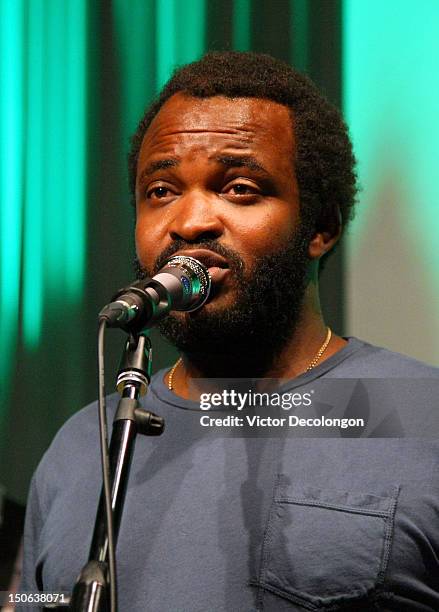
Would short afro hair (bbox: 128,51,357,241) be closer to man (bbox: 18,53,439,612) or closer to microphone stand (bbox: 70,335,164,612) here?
man (bbox: 18,53,439,612)

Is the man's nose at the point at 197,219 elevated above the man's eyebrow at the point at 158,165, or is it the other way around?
the man's eyebrow at the point at 158,165

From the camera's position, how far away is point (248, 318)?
164cm

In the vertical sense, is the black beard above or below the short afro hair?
below

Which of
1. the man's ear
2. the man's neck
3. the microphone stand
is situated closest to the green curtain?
the man's neck

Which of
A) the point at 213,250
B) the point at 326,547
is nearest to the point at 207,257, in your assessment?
the point at 213,250

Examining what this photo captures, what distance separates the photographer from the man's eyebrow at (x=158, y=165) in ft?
5.52

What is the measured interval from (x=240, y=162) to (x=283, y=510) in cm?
67

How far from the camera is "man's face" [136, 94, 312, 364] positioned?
1.58 meters

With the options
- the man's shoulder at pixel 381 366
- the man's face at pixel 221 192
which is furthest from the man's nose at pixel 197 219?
the man's shoulder at pixel 381 366

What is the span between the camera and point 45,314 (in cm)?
219

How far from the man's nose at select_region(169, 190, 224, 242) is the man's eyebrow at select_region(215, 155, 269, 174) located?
0.23 ft

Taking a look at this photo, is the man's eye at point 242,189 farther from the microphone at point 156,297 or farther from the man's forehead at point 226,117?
the microphone at point 156,297

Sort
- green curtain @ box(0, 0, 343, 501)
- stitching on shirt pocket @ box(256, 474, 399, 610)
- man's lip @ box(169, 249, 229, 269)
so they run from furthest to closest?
green curtain @ box(0, 0, 343, 501) < man's lip @ box(169, 249, 229, 269) < stitching on shirt pocket @ box(256, 474, 399, 610)

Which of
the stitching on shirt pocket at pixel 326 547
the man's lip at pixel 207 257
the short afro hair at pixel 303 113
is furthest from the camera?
the short afro hair at pixel 303 113
